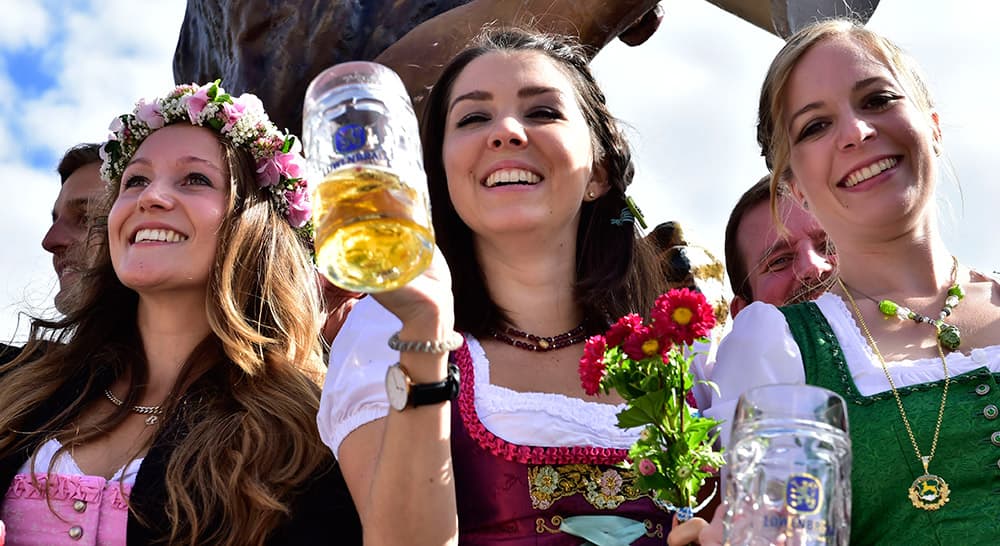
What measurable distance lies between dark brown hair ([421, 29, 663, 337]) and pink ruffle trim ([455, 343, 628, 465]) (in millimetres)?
331

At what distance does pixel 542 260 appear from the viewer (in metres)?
3.15

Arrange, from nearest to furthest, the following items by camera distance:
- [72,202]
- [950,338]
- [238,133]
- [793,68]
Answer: [950,338], [793,68], [238,133], [72,202]

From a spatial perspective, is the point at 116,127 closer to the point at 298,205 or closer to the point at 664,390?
the point at 298,205

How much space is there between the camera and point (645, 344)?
2.19 meters

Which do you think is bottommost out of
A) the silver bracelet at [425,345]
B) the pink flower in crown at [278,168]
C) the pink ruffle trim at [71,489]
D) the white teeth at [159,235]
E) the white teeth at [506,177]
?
the silver bracelet at [425,345]

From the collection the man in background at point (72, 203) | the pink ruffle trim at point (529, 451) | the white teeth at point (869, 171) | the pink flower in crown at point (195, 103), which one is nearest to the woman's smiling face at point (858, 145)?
the white teeth at point (869, 171)

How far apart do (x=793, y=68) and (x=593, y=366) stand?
3.84 ft

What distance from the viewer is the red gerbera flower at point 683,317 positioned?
219 cm

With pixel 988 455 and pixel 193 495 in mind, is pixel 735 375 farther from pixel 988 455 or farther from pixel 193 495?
pixel 193 495

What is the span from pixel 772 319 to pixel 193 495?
1.27 meters

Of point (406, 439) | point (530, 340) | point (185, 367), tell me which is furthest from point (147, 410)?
point (406, 439)

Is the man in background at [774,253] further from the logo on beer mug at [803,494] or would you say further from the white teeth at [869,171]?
the logo on beer mug at [803,494]

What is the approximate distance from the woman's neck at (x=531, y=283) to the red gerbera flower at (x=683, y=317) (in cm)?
86

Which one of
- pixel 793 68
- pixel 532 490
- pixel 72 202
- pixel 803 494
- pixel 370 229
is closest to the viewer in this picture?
pixel 803 494
